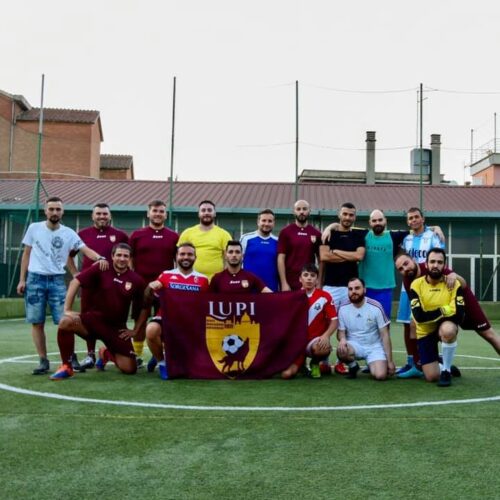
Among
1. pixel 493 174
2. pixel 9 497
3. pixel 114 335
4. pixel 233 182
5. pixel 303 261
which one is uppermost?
pixel 493 174

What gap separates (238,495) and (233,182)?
24024mm

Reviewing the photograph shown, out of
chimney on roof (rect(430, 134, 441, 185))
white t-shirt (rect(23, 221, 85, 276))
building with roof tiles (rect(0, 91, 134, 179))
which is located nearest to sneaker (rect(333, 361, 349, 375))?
white t-shirt (rect(23, 221, 85, 276))

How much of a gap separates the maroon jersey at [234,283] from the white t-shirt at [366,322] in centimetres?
97

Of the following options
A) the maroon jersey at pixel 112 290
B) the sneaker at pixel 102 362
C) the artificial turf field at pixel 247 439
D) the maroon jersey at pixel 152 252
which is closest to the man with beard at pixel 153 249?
the maroon jersey at pixel 152 252

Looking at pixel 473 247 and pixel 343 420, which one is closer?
pixel 343 420

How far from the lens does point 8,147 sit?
3431 cm

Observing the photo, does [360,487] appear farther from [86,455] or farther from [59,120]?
[59,120]

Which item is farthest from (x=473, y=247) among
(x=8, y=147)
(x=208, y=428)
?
(x=8, y=147)

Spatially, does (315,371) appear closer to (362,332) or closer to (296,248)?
(362,332)

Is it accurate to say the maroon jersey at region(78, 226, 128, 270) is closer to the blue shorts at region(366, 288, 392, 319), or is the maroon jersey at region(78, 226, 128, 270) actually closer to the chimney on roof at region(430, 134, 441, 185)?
the blue shorts at region(366, 288, 392, 319)

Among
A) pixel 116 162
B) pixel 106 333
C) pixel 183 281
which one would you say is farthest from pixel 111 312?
pixel 116 162

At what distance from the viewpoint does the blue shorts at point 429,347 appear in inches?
234

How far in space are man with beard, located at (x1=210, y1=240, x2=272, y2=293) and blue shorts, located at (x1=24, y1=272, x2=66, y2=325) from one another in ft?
5.18

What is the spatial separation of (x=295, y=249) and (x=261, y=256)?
0.42 meters
